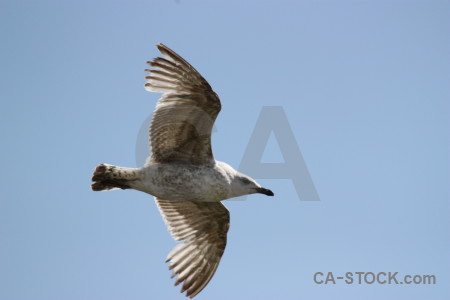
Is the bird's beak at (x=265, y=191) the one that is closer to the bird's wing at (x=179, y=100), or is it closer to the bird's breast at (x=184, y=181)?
the bird's breast at (x=184, y=181)

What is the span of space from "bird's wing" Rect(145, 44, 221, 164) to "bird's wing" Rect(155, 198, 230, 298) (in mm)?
1575

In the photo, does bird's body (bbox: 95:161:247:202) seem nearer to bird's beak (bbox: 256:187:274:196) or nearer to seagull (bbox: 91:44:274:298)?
seagull (bbox: 91:44:274:298)

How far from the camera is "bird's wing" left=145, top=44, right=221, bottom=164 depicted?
9.23 metres

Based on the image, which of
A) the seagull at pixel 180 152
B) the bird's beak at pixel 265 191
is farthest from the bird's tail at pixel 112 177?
the bird's beak at pixel 265 191

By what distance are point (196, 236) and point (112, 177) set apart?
2.05 metres

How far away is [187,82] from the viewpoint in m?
9.27

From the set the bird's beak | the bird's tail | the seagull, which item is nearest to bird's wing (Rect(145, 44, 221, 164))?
the seagull

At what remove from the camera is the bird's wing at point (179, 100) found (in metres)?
9.23

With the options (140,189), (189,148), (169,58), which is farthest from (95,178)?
(169,58)

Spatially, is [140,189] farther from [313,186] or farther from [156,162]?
[313,186]

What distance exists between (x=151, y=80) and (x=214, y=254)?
3067 mm

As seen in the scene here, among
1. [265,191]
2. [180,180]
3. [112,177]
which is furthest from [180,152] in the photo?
[265,191]

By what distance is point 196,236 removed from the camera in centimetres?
1062

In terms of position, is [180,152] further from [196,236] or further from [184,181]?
[196,236]
